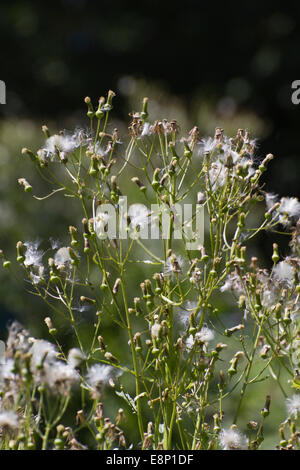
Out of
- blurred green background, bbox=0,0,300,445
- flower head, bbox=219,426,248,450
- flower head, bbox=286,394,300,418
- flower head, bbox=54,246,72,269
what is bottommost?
flower head, bbox=219,426,248,450

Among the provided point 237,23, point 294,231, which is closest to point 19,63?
point 237,23

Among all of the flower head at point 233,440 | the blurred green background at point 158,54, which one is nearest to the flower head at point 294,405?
the flower head at point 233,440

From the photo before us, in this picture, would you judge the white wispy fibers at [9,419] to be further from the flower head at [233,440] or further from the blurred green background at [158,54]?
the blurred green background at [158,54]

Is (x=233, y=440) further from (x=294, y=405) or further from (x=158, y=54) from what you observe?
(x=158, y=54)

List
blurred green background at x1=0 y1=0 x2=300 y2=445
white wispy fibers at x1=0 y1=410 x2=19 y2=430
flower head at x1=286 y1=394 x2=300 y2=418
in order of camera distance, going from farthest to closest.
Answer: blurred green background at x1=0 y1=0 x2=300 y2=445
flower head at x1=286 y1=394 x2=300 y2=418
white wispy fibers at x1=0 y1=410 x2=19 y2=430

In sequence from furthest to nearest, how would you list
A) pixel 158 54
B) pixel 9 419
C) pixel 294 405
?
pixel 158 54
pixel 294 405
pixel 9 419

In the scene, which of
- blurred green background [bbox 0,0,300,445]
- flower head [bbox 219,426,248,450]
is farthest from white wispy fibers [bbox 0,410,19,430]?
blurred green background [bbox 0,0,300,445]

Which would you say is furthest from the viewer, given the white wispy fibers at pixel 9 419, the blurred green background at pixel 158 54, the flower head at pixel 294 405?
the blurred green background at pixel 158 54

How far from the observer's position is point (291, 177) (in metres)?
6.18

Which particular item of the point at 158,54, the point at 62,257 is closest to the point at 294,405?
the point at 62,257

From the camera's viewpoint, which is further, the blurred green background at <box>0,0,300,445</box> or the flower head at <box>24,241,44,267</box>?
the blurred green background at <box>0,0,300,445</box>

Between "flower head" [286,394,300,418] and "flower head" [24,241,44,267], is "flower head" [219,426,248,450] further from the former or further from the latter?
"flower head" [24,241,44,267]

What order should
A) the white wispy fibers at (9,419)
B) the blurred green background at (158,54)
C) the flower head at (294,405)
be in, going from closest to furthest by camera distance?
the white wispy fibers at (9,419) < the flower head at (294,405) < the blurred green background at (158,54)
